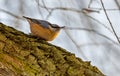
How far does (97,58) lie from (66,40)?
333 millimetres

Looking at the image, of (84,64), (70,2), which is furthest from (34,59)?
(70,2)

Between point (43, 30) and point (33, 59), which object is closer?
point (33, 59)

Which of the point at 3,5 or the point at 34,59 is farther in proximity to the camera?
the point at 3,5

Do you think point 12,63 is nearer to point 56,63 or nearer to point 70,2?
point 56,63

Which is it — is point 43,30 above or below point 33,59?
above

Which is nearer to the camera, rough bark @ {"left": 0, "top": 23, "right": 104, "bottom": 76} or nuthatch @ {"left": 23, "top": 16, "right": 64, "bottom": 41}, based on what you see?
rough bark @ {"left": 0, "top": 23, "right": 104, "bottom": 76}

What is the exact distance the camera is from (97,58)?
2955 mm

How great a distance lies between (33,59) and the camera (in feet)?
3.86

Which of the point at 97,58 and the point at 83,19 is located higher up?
the point at 83,19

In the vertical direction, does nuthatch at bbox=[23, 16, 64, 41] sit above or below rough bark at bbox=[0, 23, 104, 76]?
above

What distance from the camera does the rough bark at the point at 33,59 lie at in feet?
3.71

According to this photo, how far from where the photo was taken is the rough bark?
113 cm

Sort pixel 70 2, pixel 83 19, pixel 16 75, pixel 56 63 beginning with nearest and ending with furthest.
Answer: pixel 16 75
pixel 56 63
pixel 70 2
pixel 83 19

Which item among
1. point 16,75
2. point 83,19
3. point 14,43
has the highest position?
point 83,19
